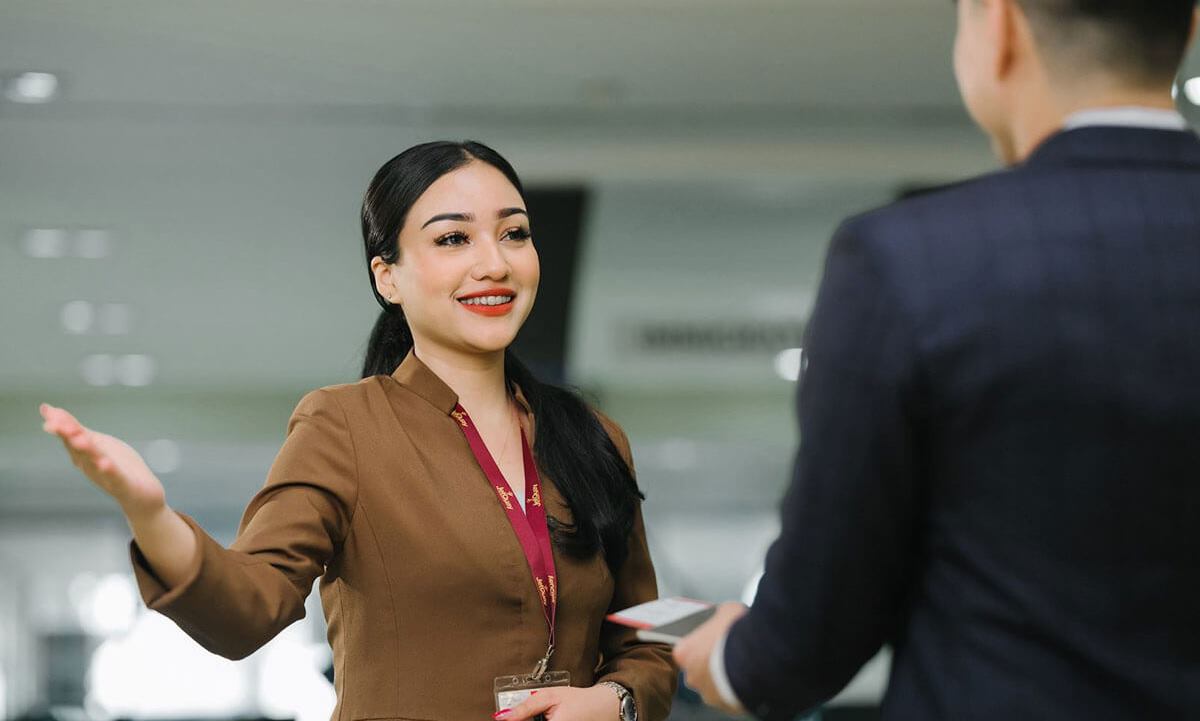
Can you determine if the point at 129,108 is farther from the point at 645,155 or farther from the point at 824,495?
the point at 824,495

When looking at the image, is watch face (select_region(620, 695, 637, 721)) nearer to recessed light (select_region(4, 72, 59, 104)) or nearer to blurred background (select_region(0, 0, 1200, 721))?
blurred background (select_region(0, 0, 1200, 721))

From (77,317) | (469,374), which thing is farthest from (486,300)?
(77,317)

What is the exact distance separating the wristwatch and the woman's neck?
0.45m

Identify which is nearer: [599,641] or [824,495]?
[824,495]

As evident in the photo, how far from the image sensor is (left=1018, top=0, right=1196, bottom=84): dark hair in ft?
3.73

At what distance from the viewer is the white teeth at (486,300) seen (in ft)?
6.59

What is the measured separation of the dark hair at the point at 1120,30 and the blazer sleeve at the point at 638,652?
3.73 feet

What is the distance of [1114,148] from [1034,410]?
25 centimetres

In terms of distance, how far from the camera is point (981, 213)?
1122 mm

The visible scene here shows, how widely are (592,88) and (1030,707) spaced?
16.1 feet

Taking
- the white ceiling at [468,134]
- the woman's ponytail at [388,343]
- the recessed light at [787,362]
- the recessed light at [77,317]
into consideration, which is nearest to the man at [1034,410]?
the woman's ponytail at [388,343]

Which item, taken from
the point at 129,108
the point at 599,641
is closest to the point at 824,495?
the point at 599,641

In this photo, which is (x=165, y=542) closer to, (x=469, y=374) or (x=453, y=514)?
(x=453, y=514)

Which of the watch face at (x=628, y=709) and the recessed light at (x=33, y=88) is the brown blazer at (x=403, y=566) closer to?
the watch face at (x=628, y=709)
